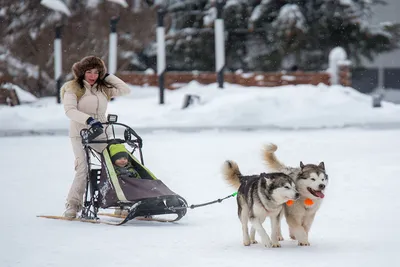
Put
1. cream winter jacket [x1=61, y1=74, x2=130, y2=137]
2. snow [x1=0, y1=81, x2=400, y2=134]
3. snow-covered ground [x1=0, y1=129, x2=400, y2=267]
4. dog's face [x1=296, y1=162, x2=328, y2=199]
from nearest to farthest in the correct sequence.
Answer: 1. snow-covered ground [x1=0, y1=129, x2=400, y2=267]
2. dog's face [x1=296, y1=162, x2=328, y2=199]
3. cream winter jacket [x1=61, y1=74, x2=130, y2=137]
4. snow [x1=0, y1=81, x2=400, y2=134]

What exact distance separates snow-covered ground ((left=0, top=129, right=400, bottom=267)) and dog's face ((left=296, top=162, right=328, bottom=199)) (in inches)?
17.2

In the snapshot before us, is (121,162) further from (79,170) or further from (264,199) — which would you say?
(264,199)

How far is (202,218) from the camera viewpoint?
9.36 m

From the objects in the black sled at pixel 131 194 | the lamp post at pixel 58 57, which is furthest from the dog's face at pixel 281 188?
the lamp post at pixel 58 57

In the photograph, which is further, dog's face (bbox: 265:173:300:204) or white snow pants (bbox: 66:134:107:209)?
white snow pants (bbox: 66:134:107:209)

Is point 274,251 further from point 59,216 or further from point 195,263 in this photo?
point 59,216

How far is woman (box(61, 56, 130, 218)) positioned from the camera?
9102 mm

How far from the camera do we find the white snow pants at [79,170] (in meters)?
9.11

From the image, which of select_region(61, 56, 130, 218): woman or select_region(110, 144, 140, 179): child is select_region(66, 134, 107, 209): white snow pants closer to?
select_region(61, 56, 130, 218): woman

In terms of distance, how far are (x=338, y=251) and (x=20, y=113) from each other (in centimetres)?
1821

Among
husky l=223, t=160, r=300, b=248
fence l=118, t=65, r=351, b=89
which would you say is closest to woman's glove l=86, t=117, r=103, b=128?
husky l=223, t=160, r=300, b=248

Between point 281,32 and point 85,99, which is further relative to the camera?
point 281,32

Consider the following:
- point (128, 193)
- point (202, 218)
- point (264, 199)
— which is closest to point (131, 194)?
point (128, 193)

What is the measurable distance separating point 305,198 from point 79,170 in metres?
2.70
